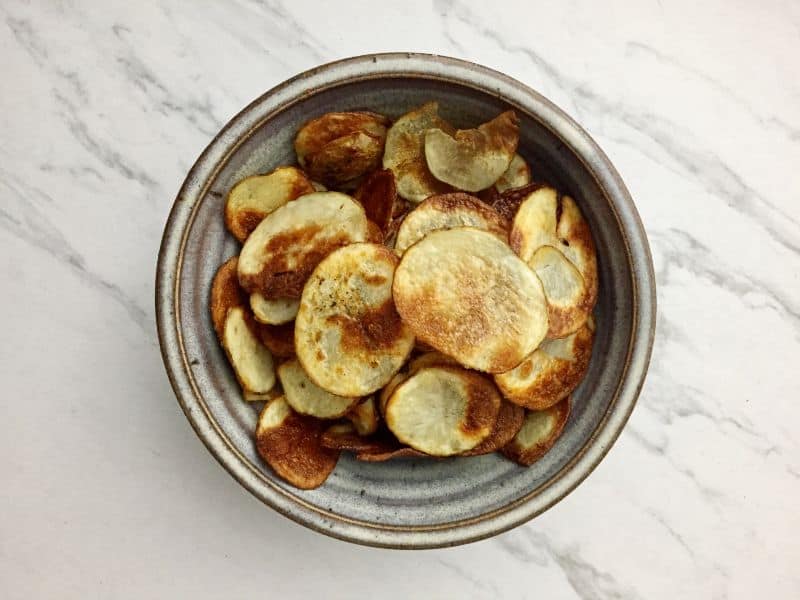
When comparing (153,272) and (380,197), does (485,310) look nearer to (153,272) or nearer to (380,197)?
(380,197)

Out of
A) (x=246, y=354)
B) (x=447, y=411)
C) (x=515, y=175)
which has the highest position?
(x=515, y=175)

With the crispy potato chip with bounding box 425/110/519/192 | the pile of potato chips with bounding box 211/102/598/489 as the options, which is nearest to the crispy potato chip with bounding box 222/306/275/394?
the pile of potato chips with bounding box 211/102/598/489

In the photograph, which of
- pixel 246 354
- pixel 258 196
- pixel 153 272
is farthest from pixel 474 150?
pixel 153 272

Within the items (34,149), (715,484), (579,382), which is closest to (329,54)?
(34,149)

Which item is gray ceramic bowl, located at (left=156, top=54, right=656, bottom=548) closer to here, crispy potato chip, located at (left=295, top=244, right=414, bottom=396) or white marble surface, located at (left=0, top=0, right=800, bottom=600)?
crispy potato chip, located at (left=295, top=244, right=414, bottom=396)

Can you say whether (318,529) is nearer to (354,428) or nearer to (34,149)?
A: (354,428)

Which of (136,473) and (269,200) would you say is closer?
(269,200)

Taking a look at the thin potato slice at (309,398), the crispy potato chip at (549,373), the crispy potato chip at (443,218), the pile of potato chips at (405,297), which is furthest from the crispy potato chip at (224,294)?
the crispy potato chip at (549,373)

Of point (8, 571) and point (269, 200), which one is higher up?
point (269, 200)
